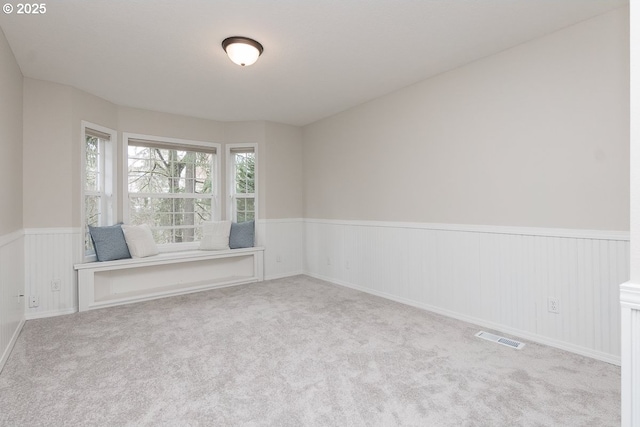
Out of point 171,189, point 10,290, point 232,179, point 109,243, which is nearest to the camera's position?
point 10,290

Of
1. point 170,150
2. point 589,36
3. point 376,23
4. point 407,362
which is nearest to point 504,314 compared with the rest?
point 407,362

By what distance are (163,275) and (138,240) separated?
0.62 meters

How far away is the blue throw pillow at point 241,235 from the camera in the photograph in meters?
4.91

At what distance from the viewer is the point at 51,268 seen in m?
3.45

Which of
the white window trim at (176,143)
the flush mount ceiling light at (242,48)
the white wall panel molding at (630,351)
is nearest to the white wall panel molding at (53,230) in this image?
the white window trim at (176,143)

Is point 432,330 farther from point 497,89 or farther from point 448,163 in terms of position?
point 497,89

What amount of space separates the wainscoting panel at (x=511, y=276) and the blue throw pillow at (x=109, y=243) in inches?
118

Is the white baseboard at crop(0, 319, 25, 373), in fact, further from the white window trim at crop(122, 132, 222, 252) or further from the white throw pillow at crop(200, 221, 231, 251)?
the white throw pillow at crop(200, 221, 231, 251)

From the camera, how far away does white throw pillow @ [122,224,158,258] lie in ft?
13.3

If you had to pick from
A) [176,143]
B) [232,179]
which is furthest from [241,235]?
[176,143]

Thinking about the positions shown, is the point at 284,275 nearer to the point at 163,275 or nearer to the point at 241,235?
the point at 241,235

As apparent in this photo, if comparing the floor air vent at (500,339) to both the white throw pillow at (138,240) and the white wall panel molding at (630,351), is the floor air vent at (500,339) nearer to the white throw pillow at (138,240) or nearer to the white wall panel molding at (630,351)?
the white wall panel molding at (630,351)

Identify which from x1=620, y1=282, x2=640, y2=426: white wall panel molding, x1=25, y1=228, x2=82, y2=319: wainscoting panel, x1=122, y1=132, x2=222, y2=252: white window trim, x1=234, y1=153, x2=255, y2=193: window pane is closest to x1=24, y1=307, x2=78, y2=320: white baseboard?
x1=25, y1=228, x2=82, y2=319: wainscoting panel

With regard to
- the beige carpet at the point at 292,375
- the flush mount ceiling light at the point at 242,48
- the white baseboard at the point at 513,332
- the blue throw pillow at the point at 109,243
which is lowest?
the beige carpet at the point at 292,375
